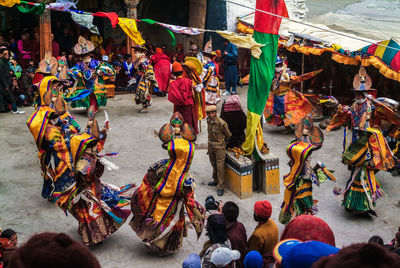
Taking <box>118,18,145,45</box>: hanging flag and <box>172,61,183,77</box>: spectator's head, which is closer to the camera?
<box>172,61,183,77</box>: spectator's head

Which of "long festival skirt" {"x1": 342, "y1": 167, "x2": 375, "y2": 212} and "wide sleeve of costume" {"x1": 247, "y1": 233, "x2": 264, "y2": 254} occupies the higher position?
"wide sleeve of costume" {"x1": 247, "y1": 233, "x2": 264, "y2": 254}

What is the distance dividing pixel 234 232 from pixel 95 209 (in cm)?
227

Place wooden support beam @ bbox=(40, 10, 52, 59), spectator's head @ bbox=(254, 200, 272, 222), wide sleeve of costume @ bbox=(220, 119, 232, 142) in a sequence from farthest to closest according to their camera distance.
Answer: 1. wooden support beam @ bbox=(40, 10, 52, 59)
2. wide sleeve of costume @ bbox=(220, 119, 232, 142)
3. spectator's head @ bbox=(254, 200, 272, 222)

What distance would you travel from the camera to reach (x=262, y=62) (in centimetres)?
796

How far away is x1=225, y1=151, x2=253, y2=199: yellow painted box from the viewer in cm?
813

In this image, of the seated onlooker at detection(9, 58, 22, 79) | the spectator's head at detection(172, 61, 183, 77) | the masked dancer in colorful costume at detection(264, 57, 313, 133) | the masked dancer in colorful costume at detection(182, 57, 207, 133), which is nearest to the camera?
the spectator's head at detection(172, 61, 183, 77)

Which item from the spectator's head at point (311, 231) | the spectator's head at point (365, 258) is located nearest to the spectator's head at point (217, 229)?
the spectator's head at point (311, 231)

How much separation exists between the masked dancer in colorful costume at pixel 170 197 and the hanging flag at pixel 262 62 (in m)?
2.28

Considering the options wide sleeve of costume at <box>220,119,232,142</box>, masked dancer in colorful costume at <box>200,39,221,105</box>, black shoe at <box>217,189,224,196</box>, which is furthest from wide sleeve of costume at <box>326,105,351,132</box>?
masked dancer in colorful costume at <box>200,39,221,105</box>

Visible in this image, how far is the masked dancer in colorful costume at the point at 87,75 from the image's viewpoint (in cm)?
1132

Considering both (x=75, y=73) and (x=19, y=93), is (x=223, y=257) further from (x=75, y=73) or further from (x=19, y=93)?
(x=19, y=93)

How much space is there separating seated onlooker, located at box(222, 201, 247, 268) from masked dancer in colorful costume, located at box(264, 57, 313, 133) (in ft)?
19.7

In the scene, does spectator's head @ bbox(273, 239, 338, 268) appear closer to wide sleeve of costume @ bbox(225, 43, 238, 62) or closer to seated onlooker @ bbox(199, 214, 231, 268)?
seated onlooker @ bbox(199, 214, 231, 268)

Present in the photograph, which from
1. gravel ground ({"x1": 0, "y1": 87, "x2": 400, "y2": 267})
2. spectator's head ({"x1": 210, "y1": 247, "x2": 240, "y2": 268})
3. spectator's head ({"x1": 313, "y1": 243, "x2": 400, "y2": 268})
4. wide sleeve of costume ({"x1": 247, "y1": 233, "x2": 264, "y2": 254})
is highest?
spectator's head ({"x1": 313, "y1": 243, "x2": 400, "y2": 268})
